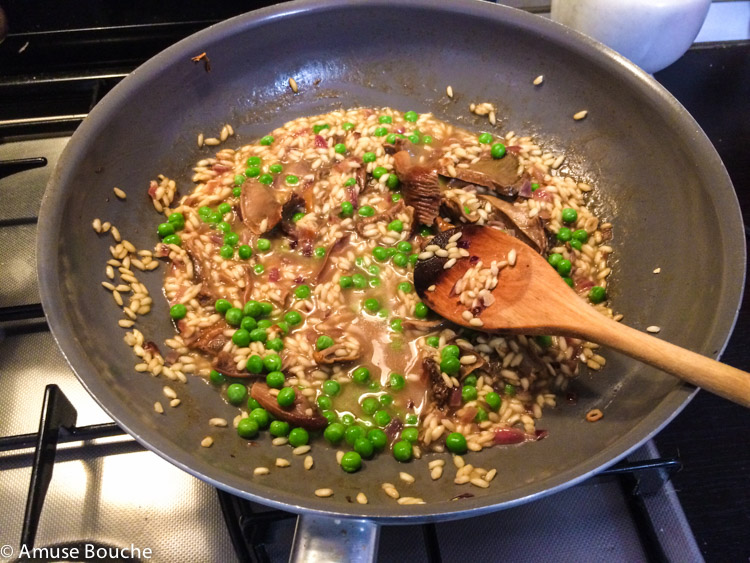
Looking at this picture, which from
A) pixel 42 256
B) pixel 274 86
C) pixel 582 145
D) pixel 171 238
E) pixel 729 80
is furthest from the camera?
pixel 729 80

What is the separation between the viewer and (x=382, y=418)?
2410 millimetres

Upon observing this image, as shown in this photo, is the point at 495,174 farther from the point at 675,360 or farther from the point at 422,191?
the point at 675,360

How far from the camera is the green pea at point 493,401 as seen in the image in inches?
95.7

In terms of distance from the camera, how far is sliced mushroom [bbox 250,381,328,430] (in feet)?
7.57

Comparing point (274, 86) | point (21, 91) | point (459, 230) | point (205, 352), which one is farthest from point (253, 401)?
point (21, 91)

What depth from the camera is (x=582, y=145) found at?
3188 millimetres

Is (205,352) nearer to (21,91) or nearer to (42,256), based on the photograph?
(42,256)

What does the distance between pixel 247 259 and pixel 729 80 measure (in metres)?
3.66

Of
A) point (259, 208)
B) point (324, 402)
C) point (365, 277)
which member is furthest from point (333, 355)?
point (259, 208)

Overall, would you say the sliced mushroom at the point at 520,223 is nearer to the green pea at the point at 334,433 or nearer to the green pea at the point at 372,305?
the green pea at the point at 372,305

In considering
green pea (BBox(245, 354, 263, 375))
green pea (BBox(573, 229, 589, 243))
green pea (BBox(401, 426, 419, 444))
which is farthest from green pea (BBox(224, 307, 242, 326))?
green pea (BBox(573, 229, 589, 243))

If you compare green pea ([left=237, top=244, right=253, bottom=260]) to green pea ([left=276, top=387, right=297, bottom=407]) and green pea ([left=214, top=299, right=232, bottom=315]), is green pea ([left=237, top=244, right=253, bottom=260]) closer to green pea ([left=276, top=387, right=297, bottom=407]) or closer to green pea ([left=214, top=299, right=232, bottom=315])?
green pea ([left=214, top=299, right=232, bottom=315])

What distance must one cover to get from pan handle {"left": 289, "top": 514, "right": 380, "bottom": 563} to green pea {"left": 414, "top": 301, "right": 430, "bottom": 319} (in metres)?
1.20

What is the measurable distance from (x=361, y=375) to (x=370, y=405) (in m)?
0.15
